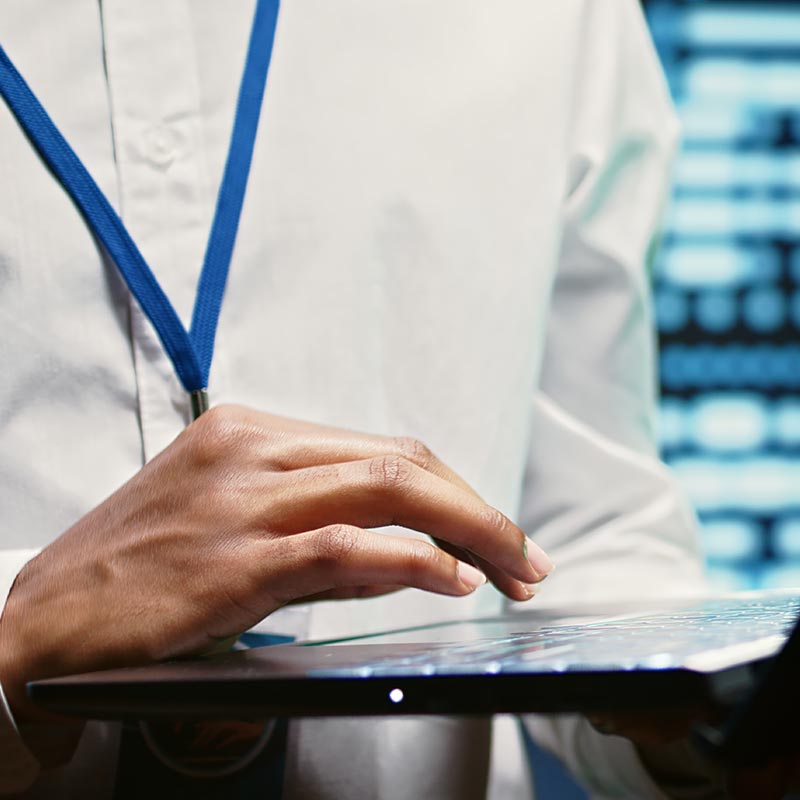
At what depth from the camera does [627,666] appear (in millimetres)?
253

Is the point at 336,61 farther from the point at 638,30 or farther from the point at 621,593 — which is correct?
the point at 621,593

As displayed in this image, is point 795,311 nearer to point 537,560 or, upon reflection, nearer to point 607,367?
point 607,367

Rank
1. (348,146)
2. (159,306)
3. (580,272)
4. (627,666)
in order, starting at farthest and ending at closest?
(580,272) < (348,146) < (159,306) < (627,666)

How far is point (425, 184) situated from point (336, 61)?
110 millimetres

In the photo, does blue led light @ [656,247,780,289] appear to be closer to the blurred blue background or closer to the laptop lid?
the blurred blue background

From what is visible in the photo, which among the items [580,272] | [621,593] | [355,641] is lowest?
[621,593]

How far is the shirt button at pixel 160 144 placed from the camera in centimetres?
65

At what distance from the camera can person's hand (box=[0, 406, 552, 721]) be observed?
16.4 inches

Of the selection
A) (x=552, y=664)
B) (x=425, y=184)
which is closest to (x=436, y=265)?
(x=425, y=184)

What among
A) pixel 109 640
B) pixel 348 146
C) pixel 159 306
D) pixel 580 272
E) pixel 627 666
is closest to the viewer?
pixel 627 666

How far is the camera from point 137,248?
62 centimetres

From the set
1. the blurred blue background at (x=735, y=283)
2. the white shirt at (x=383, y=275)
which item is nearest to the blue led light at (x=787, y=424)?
the blurred blue background at (x=735, y=283)

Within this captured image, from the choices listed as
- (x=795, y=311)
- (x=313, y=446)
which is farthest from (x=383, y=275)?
(x=795, y=311)

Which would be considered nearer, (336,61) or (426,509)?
(426,509)
